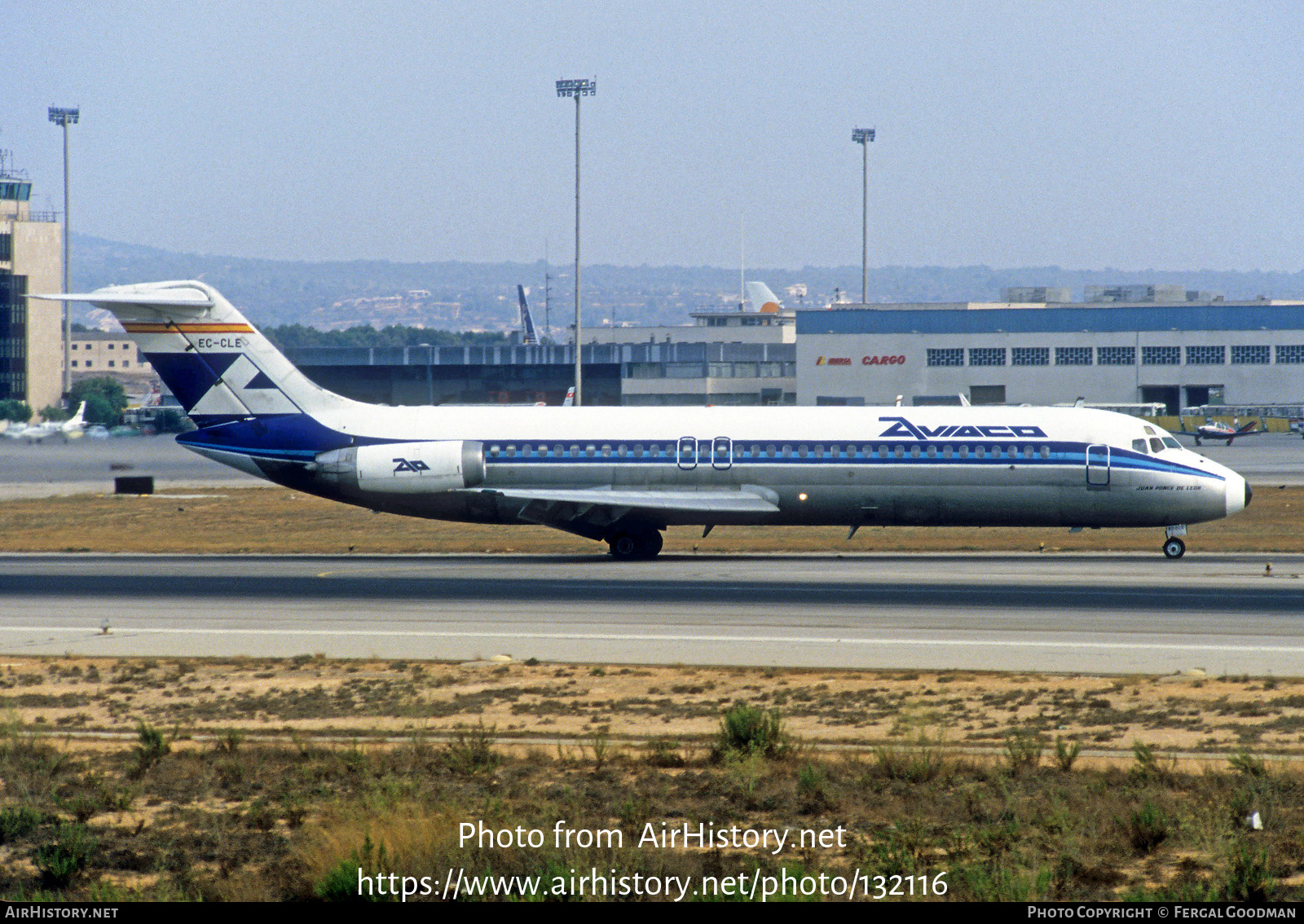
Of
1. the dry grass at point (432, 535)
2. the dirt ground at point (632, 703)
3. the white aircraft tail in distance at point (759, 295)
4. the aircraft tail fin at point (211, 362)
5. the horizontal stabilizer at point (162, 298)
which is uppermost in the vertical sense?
the white aircraft tail in distance at point (759, 295)

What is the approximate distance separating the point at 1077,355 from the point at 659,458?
82353mm

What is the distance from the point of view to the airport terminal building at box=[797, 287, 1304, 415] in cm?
10762

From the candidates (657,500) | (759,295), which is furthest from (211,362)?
(759,295)

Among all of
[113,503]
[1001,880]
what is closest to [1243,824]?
[1001,880]

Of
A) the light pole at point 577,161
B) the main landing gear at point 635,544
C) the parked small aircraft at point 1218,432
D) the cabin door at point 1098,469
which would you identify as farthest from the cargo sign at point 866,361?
the main landing gear at point 635,544

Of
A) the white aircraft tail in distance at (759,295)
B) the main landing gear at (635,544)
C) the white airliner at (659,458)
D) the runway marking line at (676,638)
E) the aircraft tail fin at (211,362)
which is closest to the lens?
the runway marking line at (676,638)

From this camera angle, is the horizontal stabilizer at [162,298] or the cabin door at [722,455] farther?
the cabin door at [722,455]

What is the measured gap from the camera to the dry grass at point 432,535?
37250 millimetres

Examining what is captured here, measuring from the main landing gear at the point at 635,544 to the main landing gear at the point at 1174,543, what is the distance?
493 inches

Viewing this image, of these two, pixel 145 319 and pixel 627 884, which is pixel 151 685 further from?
pixel 145 319

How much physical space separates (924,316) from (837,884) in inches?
4115

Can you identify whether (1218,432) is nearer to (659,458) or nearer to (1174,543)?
(1174,543)

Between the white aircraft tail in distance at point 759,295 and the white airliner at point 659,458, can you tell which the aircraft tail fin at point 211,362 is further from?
the white aircraft tail in distance at point 759,295

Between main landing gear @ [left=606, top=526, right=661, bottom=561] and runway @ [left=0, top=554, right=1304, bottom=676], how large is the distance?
68 cm
